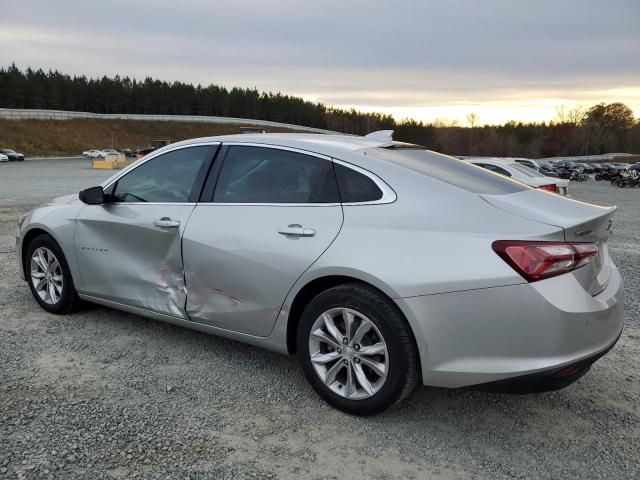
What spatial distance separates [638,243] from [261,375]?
8630 mm

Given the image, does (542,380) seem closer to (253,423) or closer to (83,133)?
(253,423)

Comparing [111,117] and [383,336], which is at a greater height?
[111,117]

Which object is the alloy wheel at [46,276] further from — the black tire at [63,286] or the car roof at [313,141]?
the car roof at [313,141]

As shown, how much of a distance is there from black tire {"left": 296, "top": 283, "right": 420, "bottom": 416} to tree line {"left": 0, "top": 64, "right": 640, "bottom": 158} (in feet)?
354

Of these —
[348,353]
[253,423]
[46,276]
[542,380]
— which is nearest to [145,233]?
[46,276]

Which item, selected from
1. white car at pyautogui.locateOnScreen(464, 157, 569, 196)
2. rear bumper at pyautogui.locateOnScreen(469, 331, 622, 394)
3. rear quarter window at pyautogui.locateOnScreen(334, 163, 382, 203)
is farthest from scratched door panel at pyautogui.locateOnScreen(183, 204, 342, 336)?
white car at pyautogui.locateOnScreen(464, 157, 569, 196)

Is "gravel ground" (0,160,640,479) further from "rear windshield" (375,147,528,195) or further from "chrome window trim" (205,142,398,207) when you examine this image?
"rear windshield" (375,147,528,195)

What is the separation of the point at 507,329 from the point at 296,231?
50.8 inches

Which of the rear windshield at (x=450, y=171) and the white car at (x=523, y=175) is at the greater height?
the rear windshield at (x=450, y=171)

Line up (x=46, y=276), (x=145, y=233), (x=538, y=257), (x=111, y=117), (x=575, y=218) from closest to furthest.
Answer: (x=538, y=257), (x=575, y=218), (x=145, y=233), (x=46, y=276), (x=111, y=117)

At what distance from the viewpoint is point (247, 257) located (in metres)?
3.42

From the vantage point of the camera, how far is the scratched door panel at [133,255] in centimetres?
388

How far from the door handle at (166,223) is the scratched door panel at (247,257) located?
0.42ft

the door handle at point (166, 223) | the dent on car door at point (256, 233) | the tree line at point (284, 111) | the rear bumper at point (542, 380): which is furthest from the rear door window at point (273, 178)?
the tree line at point (284, 111)
